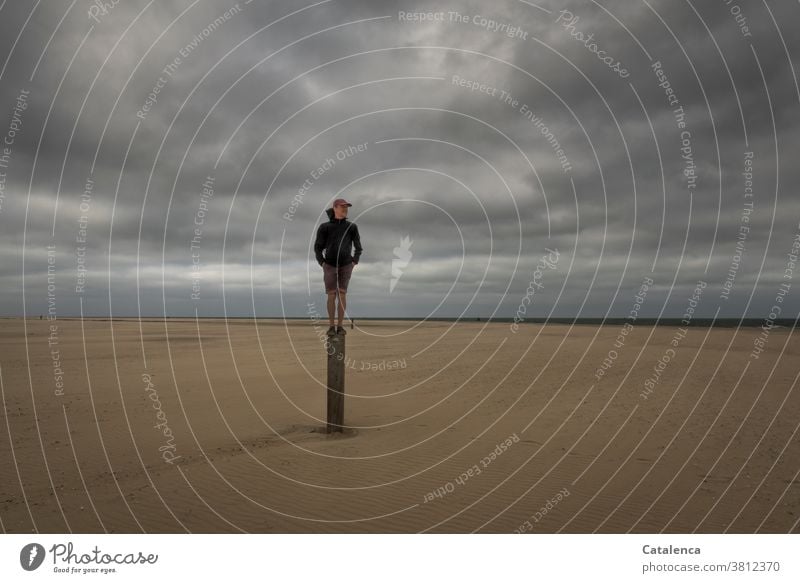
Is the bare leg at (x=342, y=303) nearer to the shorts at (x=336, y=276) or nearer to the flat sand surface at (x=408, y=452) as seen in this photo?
the shorts at (x=336, y=276)

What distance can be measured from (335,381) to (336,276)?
7.93ft

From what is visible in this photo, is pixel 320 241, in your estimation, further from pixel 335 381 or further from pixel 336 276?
pixel 335 381

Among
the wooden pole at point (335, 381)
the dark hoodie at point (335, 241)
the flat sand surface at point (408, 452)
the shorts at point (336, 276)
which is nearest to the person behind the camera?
the flat sand surface at point (408, 452)

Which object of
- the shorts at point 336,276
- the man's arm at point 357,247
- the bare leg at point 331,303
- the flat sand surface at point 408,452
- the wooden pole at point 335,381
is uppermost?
the man's arm at point 357,247

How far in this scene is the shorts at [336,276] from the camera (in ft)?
37.5

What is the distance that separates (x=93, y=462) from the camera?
9516 millimetres

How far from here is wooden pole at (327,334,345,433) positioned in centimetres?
1062

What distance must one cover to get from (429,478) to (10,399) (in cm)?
1494

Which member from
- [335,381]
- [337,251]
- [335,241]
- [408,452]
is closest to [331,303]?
[337,251]

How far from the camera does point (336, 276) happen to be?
1149cm

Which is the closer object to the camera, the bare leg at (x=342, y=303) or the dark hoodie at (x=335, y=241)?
the dark hoodie at (x=335, y=241)

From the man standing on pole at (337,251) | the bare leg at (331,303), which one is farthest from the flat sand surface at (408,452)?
the man standing on pole at (337,251)

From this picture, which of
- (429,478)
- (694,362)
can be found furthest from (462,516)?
(694,362)
